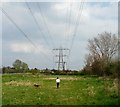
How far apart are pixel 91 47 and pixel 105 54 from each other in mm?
5197

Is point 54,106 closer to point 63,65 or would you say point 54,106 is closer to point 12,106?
point 12,106

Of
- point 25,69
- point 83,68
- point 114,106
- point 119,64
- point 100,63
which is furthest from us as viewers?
point 25,69

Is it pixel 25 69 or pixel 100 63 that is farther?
pixel 25 69

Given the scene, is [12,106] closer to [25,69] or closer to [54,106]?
[54,106]

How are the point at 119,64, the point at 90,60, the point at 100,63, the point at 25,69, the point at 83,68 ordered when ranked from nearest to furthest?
1. the point at 119,64
2. the point at 100,63
3. the point at 90,60
4. the point at 83,68
5. the point at 25,69

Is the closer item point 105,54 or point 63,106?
point 63,106

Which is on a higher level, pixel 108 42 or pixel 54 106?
pixel 108 42

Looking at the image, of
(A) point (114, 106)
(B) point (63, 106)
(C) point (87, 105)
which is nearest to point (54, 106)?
(B) point (63, 106)

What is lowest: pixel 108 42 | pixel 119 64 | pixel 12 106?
pixel 12 106

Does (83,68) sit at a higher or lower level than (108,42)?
lower

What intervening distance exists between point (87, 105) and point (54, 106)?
199cm

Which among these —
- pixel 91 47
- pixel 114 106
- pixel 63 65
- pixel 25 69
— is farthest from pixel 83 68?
pixel 114 106

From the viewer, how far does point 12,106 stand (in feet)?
64.9

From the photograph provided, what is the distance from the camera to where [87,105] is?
19766mm
